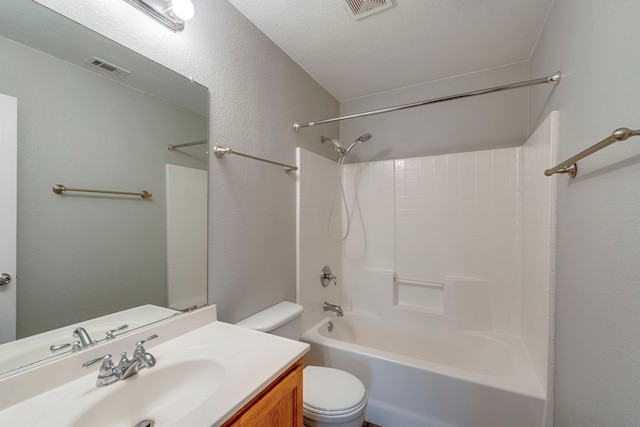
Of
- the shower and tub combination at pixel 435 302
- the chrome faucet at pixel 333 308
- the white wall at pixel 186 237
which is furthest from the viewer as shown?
the chrome faucet at pixel 333 308

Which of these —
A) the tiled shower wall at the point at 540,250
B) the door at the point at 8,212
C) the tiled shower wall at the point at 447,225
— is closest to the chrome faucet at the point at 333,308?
the tiled shower wall at the point at 447,225

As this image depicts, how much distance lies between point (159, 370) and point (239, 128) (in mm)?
1100

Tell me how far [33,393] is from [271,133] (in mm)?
1407

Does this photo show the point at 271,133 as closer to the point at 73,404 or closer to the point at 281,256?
the point at 281,256

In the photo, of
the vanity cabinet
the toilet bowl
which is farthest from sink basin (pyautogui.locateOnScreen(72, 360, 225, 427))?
the toilet bowl

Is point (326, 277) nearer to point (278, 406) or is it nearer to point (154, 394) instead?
point (278, 406)

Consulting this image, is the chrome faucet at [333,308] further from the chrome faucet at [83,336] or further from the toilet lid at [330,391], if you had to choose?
the chrome faucet at [83,336]

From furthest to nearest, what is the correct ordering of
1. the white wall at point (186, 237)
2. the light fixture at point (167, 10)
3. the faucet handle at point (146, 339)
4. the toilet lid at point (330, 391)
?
the toilet lid at point (330, 391)
the white wall at point (186, 237)
the light fixture at point (167, 10)
the faucet handle at point (146, 339)

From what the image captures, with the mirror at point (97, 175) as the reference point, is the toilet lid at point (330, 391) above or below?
below

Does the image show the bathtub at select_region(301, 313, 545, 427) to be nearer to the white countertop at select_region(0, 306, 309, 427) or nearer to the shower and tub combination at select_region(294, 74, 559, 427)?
the shower and tub combination at select_region(294, 74, 559, 427)

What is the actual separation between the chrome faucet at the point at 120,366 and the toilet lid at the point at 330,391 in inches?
29.1

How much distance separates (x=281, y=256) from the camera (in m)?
1.67

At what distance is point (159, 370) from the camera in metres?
0.83

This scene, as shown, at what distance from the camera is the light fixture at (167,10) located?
0.95 m
